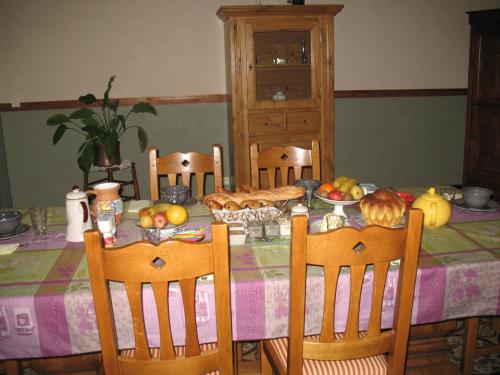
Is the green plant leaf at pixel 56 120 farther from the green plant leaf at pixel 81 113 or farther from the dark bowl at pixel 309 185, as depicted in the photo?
the dark bowl at pixel 309 185

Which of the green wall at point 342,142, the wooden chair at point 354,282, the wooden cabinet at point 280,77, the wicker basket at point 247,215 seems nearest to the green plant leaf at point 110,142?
the green wall at point 342,142

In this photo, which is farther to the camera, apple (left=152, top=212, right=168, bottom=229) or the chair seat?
apple (left=152, top=212, right=168, bottom=229)

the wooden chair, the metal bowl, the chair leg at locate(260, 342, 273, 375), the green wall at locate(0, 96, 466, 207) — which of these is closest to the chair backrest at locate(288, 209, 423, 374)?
the wooden chair

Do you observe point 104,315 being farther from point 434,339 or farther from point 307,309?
point 434,339

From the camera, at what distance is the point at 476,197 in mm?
1812

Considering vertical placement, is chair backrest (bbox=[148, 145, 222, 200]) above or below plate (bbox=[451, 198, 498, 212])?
above

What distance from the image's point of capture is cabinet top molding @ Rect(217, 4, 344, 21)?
3.12 meters

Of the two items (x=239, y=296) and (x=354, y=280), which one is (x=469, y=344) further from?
(x=239, y=296)

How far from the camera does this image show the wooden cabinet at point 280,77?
10.5 feet

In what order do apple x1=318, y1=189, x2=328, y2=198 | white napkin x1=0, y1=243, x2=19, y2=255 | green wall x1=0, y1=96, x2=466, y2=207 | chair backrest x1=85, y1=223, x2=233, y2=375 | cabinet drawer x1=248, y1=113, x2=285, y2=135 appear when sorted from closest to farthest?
1. chair backrest x1=85, y1=223, x2=233, y2=375
2. white napkin x1=0, y1=243, x2=19, y2=255
3. apple x1=318, y1=189, x2=328, y2=198
4. cabinet drawer x1=248, y1=113, x2=285, y2=135
5. green wall x1=0, y1=96, x2=466, y2=207

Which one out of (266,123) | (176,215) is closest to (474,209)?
(176,215)

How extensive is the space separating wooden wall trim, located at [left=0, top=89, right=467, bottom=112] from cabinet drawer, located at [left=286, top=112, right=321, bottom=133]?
19.6 inches

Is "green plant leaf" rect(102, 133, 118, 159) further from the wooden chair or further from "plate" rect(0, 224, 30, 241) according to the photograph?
the wooden chair

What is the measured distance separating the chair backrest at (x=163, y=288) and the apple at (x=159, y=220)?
602 millimetres
